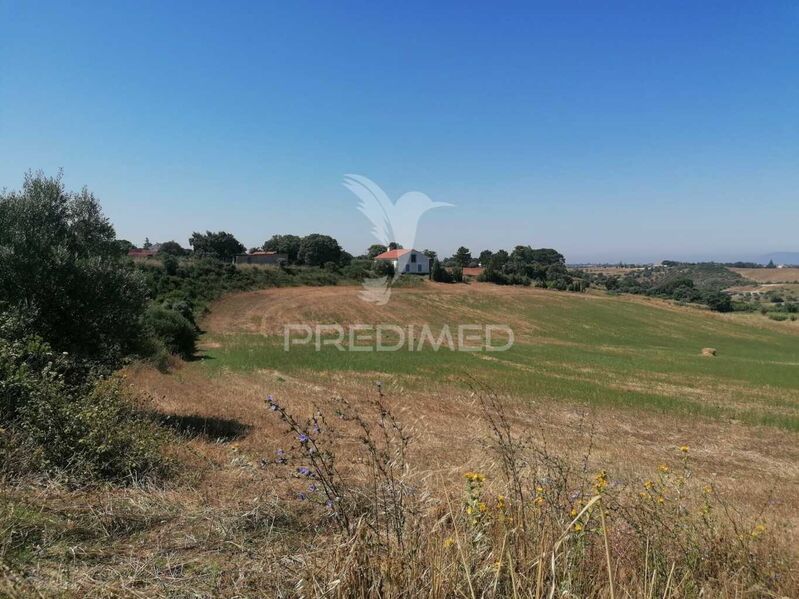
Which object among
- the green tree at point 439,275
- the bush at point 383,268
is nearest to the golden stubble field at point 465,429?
the bush at point 383,268

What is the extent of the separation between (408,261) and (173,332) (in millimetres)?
55253

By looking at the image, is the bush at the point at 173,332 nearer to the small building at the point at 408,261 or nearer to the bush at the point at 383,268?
the bush at the point at 383,268

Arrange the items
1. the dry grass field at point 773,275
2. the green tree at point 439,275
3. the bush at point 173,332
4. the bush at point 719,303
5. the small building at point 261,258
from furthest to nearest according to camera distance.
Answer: the dry grass field at point 773,275 → the bush at point 719,303 → the small building at point 261,258 → the green tree at point 439,275 → the bush at point 173,332

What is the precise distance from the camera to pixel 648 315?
208 feet

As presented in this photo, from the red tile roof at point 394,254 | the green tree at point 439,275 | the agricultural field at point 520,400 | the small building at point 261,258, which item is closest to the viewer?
the agricultural field at point 520,400

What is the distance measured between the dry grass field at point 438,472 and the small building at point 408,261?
132ft

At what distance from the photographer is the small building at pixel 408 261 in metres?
79.2

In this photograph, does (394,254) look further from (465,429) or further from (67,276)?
(67,276)

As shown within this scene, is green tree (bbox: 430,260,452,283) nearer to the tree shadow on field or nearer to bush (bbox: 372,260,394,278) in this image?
bush (bbox: 372,260,394,278)

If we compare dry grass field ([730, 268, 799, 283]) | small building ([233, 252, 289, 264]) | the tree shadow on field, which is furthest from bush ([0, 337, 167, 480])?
dry grass field ([730, 268, 799, 283])

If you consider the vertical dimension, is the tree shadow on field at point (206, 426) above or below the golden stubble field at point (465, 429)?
above

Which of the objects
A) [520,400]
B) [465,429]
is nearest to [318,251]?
[520,400]

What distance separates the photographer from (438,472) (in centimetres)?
502
